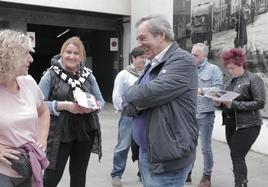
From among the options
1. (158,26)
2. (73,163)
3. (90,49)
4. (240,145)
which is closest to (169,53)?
(158,26)

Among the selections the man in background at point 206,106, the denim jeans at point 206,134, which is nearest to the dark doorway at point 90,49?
the man in background at point 206,106

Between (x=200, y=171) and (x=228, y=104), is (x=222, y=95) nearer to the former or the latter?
(x=228, y=104)

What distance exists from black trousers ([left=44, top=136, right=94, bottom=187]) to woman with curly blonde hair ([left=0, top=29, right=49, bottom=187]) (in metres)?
1.27

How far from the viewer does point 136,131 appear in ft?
10.8

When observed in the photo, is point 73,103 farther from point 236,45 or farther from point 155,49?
point 236,45

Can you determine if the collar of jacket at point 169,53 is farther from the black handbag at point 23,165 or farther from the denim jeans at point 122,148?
the denim jeans at point 122,148

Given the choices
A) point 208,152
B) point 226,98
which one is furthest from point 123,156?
point 226,98

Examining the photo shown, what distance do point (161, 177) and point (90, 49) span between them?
653 inches

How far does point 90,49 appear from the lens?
1947 cm

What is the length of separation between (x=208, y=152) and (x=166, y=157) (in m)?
3.21

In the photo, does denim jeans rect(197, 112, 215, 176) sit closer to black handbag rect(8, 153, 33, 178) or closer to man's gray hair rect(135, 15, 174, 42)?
man's gray hair rect(135, 15, 174, 42)

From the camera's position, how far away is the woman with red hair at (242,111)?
5129 millimetres

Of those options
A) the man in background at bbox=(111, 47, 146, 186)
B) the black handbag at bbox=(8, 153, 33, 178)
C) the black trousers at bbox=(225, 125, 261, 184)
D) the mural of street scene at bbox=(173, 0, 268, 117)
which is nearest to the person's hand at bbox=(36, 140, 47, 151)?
the black handbag at bbox=(8, 153, 33, 178)

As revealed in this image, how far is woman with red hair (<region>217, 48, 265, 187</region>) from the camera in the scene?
513cm
